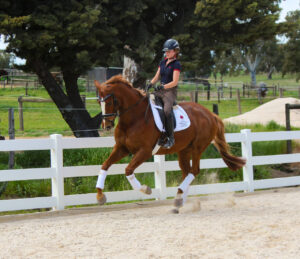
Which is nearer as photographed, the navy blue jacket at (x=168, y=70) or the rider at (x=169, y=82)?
the rider at (x=169, y=82)

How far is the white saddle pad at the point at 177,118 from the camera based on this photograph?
7285mm

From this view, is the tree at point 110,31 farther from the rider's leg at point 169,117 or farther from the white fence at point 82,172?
the rider's leg at point 169,117

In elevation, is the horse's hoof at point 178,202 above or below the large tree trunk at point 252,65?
below

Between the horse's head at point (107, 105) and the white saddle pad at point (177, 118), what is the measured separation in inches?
28.3

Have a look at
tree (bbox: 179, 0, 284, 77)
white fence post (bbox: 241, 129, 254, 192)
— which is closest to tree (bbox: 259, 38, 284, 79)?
tree (bbox: 179, 0, 284, 77)

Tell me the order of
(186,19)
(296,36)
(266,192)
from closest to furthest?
(266,192) < (186,19) < (296,36)

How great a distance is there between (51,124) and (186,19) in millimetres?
8706

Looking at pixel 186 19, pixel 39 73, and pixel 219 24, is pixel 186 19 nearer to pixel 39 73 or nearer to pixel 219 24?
pixel 219 24

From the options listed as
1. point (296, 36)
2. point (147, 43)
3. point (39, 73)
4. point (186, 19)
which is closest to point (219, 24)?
point (186, 19)

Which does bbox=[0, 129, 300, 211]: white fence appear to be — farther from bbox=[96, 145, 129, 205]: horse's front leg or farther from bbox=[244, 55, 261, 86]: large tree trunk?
bbox=[244, 55, 261, 86]: large tree trunk

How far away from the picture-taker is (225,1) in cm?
1186

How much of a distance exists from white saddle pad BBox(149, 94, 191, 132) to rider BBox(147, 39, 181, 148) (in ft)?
0.43

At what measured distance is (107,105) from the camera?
6.76 meters

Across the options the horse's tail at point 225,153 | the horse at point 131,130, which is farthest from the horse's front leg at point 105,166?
the horse's tail at point 225,153
